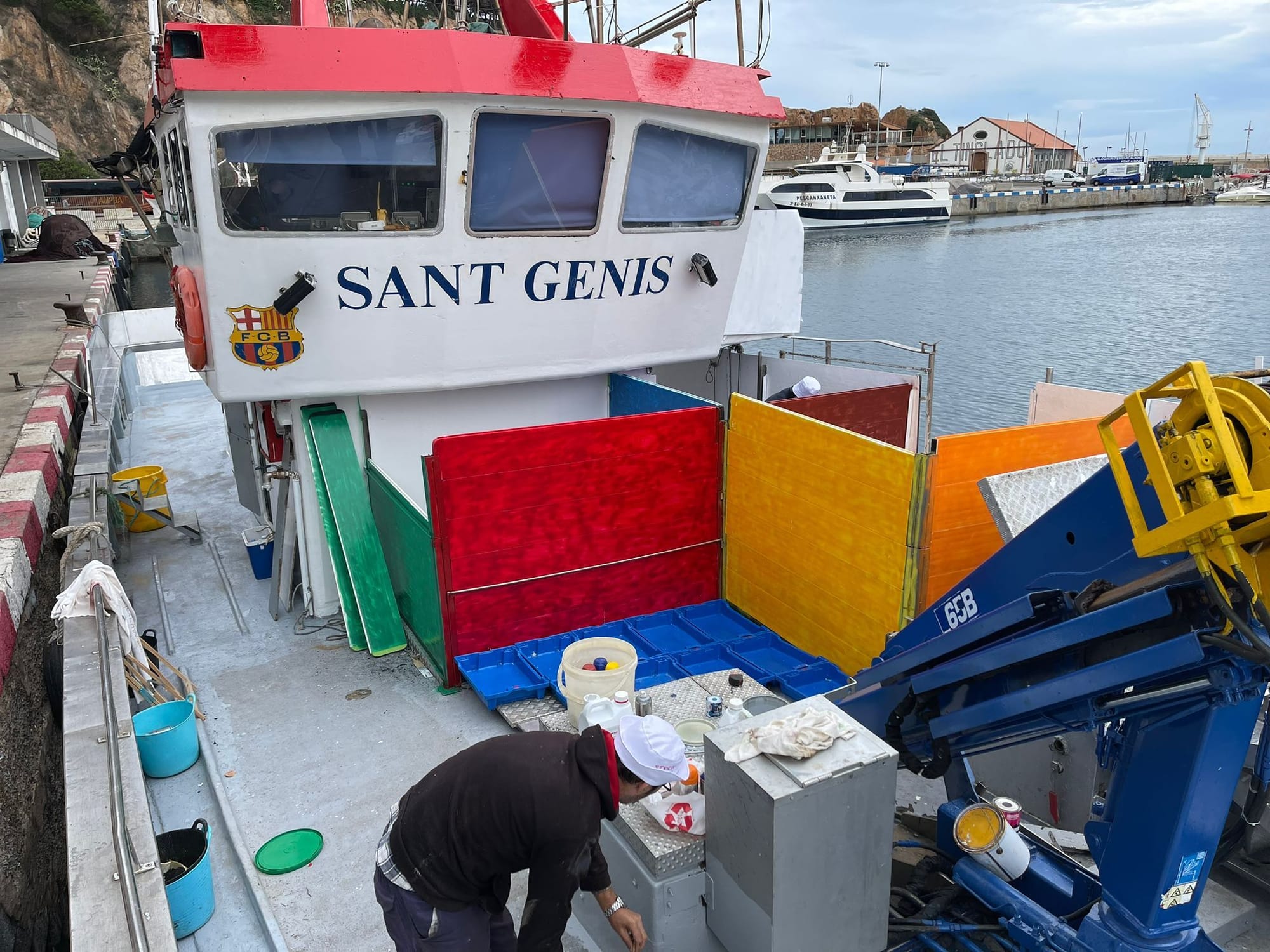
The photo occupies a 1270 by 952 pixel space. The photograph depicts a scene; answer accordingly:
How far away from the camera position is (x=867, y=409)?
Result: 7.99 m

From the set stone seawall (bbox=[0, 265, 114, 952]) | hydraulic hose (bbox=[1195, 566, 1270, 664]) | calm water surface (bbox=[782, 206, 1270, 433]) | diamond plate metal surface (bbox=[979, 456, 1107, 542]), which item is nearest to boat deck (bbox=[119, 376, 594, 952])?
stone seawall (bbox=[0, 265, 114, 952])

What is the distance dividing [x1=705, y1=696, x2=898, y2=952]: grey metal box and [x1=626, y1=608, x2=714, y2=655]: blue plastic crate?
10.1ft

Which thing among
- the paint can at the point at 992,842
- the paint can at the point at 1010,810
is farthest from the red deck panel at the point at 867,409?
the paint can at the point at 992,842

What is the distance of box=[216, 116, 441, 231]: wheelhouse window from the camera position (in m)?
5.73

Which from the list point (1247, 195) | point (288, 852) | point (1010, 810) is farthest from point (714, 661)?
point (1247, 195)

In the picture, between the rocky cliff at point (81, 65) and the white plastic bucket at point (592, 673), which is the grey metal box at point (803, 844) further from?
the rocky cliff at point (81, 65)

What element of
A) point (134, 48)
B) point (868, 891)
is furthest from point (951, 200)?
point (868, 891)

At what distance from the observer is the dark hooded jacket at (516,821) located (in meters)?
2.77

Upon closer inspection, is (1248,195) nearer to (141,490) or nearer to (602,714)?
(141,490)

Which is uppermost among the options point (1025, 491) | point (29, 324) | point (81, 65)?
point (81, 65)

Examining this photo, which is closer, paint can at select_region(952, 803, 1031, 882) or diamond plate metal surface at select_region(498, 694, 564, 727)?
paint can at select_region(952, 803, 1031, 882)

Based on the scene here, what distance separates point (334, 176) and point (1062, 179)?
12278 centimetres

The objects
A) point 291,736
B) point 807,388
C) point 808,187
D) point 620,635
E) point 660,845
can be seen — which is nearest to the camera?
point 660,845

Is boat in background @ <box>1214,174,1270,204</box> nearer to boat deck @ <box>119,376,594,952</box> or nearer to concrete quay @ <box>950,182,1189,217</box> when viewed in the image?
concrete quay @ <box>950,182,1189,217</box>
